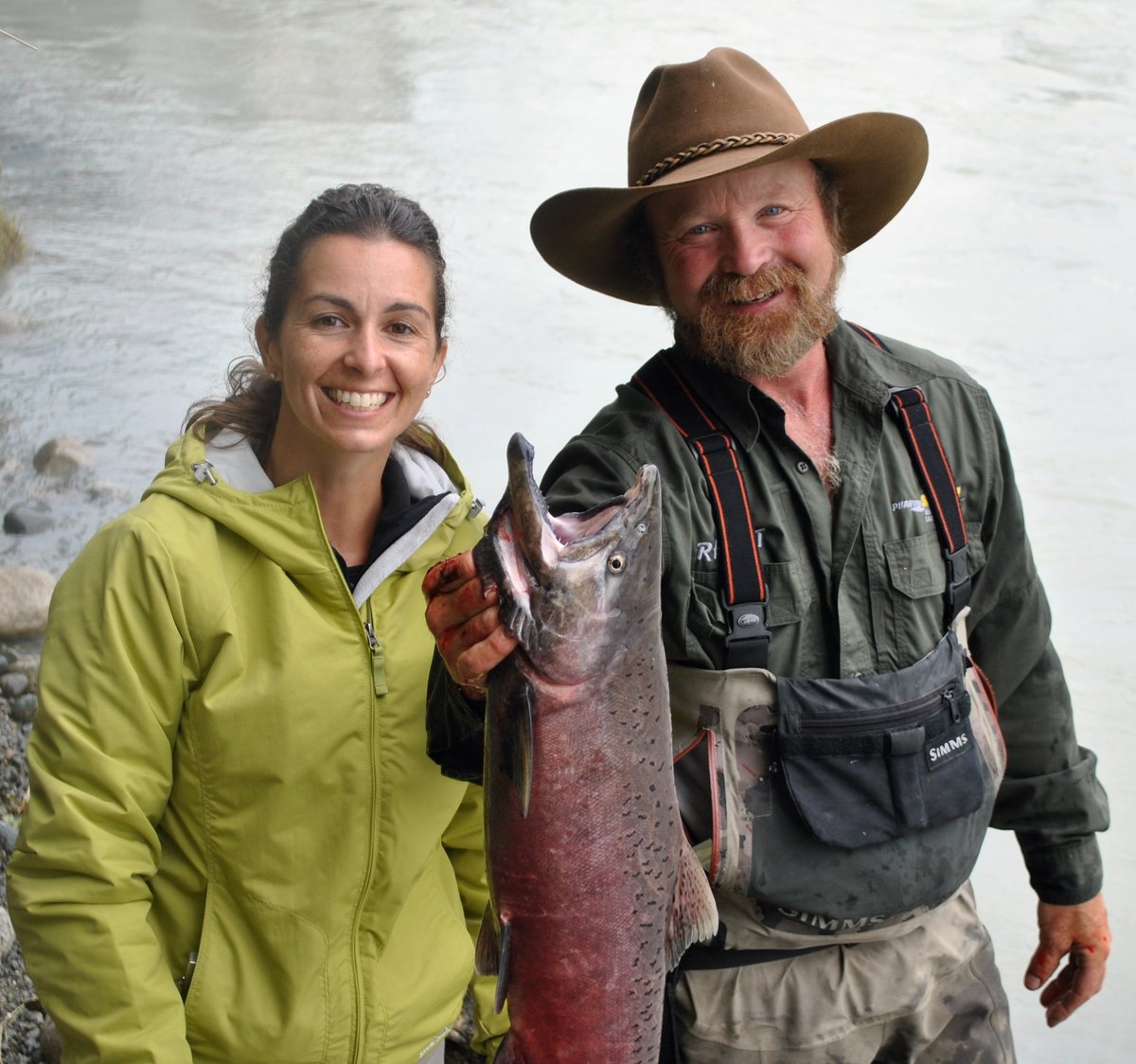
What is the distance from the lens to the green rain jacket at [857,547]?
7.26 ft

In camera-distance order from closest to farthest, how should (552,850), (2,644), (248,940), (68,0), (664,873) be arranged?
(552,850) < (664,873) < (248,940) < (2,644) < (68,0)

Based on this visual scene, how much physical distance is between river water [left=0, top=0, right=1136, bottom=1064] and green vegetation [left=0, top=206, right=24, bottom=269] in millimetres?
65

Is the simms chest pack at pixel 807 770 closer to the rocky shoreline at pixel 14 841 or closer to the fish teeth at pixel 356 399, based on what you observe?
the fish teeth at pixel 356 399

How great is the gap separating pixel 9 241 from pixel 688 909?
18.7 feet

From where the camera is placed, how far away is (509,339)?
575cm

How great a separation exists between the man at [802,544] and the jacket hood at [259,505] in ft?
1.07

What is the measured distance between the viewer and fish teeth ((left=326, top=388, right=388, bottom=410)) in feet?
7.41

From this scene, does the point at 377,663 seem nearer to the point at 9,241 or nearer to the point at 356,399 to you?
the point at 356,399

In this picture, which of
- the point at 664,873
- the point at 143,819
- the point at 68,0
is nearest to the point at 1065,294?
the point at 664,873

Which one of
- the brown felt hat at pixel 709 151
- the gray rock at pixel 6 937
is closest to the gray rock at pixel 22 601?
the gray rock at pixel 6 937

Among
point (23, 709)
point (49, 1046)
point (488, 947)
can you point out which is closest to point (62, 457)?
point (23, 709)

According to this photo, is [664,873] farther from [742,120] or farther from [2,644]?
[2,644]

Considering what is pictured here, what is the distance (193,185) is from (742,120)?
4.57 m

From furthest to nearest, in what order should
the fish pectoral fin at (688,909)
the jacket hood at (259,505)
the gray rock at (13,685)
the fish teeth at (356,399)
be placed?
the gray rock at (13,685) < the fish teeth at (356,399) < the jacket hood at (259,505) < the fish pectoral fin at (688,909)
